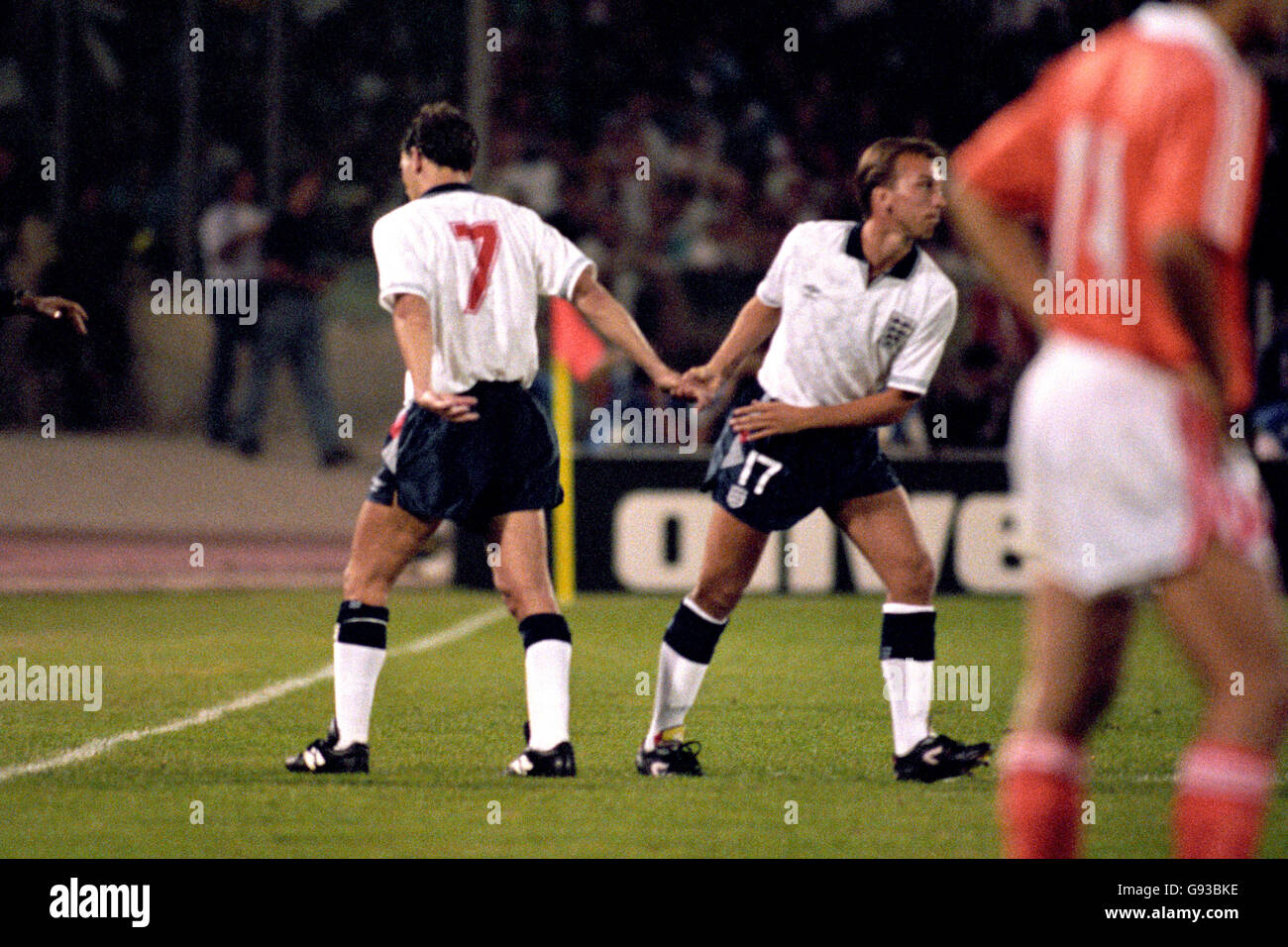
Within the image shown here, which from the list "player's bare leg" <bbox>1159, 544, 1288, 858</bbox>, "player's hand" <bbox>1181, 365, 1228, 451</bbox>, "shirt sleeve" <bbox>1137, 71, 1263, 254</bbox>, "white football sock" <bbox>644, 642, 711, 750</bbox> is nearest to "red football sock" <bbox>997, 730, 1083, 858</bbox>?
"player's bare leg" <bbox>1159, 544, 1288, 858</bbox>

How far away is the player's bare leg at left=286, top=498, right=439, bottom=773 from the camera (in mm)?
6438

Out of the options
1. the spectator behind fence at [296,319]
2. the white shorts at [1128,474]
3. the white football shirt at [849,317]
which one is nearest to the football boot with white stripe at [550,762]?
the white football shirt at [849,317]

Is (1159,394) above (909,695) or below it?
above

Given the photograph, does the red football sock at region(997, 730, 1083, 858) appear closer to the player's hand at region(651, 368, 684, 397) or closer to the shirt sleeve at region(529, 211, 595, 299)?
the player's hand at region(651, 368, 684, 397)

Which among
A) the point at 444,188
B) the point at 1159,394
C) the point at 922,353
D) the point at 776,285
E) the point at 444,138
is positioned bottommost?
the point at 1159,394

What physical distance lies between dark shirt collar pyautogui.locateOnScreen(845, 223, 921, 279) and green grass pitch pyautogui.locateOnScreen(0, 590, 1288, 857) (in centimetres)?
160

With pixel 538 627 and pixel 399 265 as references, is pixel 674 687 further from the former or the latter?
pixel 399 265

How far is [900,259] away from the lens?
6.52 metres

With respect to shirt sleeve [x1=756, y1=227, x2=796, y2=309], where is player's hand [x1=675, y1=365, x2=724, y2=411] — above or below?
below

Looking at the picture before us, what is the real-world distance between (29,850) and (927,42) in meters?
15.5

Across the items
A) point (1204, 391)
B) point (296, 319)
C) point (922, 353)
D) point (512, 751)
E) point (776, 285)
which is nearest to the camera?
point (1204, 391)

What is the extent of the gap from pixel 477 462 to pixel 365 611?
2.01ft

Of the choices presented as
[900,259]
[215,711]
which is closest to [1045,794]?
[900,259]

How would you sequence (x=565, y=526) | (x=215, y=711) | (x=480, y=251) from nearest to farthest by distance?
(x=480, y=251), (x=215, y=711), (x=565, y=526)
